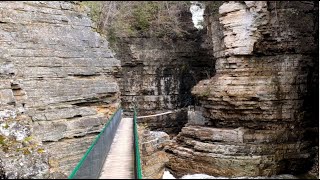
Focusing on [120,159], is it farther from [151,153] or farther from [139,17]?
[139,17]

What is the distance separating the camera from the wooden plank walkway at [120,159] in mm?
9075

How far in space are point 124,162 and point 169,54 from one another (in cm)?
2175

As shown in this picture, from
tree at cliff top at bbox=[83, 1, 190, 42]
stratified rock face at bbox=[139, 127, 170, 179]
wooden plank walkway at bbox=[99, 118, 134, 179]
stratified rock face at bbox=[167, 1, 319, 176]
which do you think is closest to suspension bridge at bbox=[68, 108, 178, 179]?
wooden plank walkway at bbox=[99, 118, 134, 179]

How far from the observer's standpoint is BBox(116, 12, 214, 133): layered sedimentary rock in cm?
3072

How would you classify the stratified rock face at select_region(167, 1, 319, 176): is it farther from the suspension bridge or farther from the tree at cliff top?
the suspension bridge

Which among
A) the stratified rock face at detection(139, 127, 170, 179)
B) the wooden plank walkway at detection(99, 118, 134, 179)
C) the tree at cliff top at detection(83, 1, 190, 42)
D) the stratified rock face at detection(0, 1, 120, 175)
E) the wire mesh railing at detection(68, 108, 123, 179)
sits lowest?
the stratified rock face at detection(139, 127, 170, 179)

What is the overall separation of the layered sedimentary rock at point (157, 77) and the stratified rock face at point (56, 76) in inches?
497

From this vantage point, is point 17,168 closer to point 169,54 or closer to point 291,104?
point 291,104

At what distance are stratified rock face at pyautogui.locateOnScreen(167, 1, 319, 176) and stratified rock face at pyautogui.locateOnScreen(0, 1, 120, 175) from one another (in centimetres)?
753

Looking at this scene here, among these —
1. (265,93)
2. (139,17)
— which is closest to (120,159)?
(265,93)

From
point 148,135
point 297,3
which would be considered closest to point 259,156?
point 148,135

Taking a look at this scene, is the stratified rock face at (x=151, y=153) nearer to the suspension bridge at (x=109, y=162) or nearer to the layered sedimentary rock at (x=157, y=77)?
the suspension bridge at (x=109, y=162)

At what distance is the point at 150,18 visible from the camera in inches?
1261

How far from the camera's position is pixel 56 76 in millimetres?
15531
